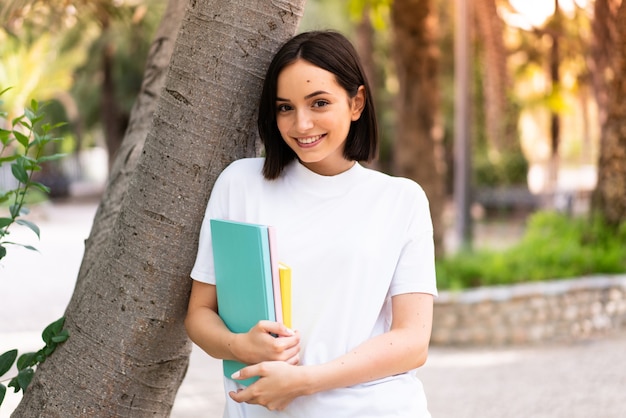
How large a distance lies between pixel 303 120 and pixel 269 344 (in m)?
0.53

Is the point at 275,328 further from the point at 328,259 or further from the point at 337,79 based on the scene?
the point at 337,79

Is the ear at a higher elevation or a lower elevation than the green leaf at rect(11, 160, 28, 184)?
higher

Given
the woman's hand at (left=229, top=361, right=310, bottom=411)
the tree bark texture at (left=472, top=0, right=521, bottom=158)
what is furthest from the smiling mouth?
the tree bark texture at (left=472, top=0, right=521, bottom=158)

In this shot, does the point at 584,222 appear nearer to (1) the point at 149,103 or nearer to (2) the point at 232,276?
(1) the point at 149,103

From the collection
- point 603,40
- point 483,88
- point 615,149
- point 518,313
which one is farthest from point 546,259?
point 483,88

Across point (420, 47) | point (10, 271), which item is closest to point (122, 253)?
point (420, 47)

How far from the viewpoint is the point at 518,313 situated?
763 cm

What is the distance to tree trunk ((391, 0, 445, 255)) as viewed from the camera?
342 inches

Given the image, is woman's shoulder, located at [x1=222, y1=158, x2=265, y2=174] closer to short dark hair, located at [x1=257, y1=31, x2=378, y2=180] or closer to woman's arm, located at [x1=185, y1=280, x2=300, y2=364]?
short dark hair, located at [x1=257, y1=31, x2=378, y2=180]

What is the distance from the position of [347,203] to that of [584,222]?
27.4 feet

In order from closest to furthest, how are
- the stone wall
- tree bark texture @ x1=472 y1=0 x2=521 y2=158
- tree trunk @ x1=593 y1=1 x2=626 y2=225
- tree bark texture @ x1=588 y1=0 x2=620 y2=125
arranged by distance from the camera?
the stone wall, tree trunk @ x1=593 y1=1 x2=626 y2=225, tree bark texture @ x1=588 y1=0 x2=620 y2=125, tree bark texture @ x1=472 y1=0 x2=521 y2=158

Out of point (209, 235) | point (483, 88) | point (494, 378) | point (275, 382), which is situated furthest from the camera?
point (483, 88)

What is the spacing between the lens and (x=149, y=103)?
10.9 ft

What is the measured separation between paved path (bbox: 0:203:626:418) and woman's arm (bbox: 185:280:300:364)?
2.67 m
